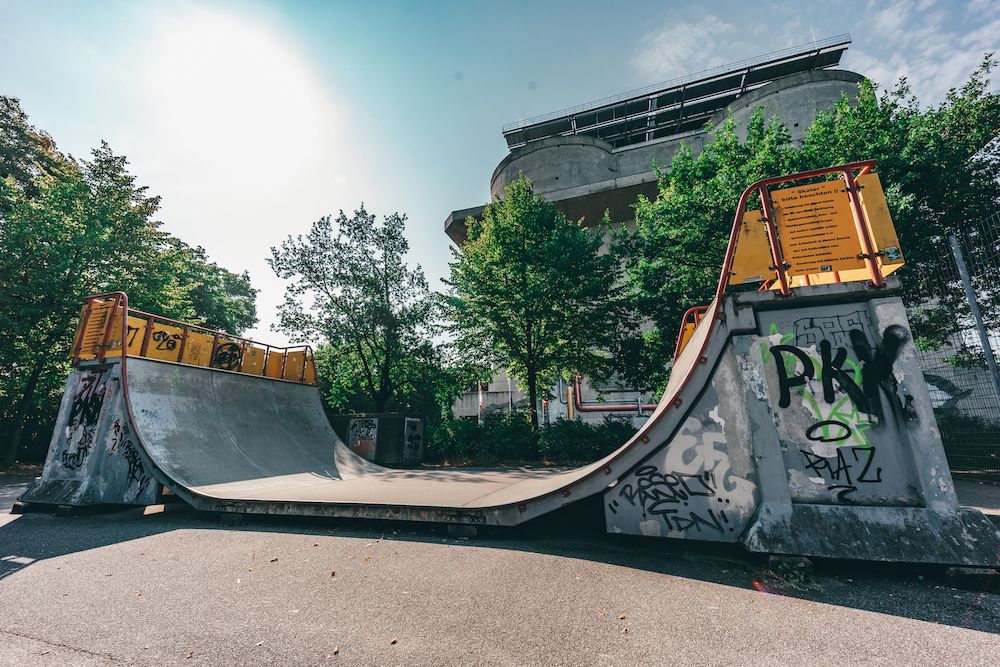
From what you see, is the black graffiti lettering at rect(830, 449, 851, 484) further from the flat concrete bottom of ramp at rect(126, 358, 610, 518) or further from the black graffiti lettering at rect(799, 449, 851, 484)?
the flat concrete bottom of ramp at rect(126, 358, 610, 518)

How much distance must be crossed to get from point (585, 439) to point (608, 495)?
9558mm

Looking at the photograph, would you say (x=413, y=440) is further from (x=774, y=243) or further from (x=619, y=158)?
(x=619, y=158)

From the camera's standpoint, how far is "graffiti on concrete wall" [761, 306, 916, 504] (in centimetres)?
382

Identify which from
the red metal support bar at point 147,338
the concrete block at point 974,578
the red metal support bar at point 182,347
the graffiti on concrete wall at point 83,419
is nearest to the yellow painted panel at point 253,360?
the red metal support bar at point 182,347

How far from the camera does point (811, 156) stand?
12391mm

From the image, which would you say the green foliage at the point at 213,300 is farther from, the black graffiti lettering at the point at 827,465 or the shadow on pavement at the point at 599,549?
the black graffiti lettering at the point at 827,465

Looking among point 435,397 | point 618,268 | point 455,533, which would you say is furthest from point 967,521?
point 435,397

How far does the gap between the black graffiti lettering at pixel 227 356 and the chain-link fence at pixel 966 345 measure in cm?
1677

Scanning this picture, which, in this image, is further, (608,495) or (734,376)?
(608,495)

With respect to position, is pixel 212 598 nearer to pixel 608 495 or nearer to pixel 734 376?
pixel 608 495

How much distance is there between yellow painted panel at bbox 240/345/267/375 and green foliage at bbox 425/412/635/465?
671 centimetres

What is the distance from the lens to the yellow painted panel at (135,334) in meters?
8.70

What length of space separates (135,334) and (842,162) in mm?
20243

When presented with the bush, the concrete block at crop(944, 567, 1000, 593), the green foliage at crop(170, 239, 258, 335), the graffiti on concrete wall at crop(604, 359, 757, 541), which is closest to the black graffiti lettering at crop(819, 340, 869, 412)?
the graffiti on concrete wall at crop(604, 359, 757, 541)
